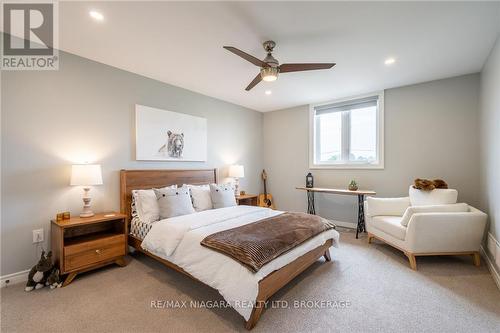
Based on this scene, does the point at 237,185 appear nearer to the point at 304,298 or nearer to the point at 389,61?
the point at 304,298

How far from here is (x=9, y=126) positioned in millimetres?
2361

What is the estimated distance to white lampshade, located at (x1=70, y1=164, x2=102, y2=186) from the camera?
2.53m

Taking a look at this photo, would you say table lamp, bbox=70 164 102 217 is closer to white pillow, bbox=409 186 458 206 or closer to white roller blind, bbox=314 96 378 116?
white roller blind, bbox=314 96 378 116

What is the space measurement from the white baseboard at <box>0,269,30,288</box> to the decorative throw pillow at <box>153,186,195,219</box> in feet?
4.86

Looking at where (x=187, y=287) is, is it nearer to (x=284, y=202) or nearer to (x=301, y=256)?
(x=301, y=256)

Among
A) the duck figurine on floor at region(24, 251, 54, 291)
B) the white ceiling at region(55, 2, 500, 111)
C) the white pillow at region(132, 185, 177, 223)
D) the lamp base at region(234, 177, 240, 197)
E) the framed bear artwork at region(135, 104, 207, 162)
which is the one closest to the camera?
the white ceiling at region(55, 2, 500, 111)

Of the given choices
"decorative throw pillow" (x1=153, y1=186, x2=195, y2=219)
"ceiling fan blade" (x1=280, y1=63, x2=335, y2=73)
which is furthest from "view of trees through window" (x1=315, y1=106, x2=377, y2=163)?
"decorative throw pillow" (x1=153, y1=186, x2=195, y2=219)

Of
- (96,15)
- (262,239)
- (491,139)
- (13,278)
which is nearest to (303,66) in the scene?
(262,239)

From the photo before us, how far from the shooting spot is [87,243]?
8.24 feet

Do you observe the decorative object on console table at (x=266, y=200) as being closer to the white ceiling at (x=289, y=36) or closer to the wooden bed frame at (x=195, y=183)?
the wooden bed frame at (x=195, y=183)

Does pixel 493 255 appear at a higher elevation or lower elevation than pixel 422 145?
lower

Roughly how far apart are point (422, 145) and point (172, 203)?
4068mm

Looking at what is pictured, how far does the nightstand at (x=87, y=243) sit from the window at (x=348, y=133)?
379cm

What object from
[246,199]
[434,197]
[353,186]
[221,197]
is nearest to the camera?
[434,197]
